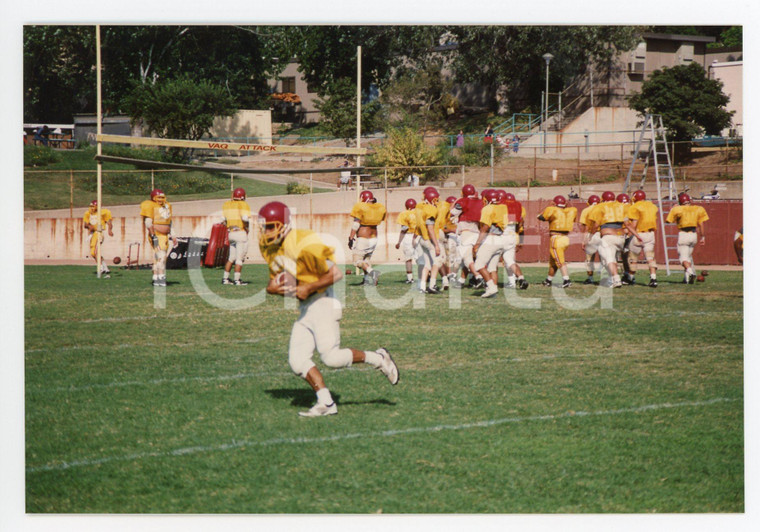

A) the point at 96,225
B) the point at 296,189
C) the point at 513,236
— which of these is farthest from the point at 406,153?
the point at 513,236

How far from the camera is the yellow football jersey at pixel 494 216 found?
13.0m

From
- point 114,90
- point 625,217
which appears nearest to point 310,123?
point 114,90

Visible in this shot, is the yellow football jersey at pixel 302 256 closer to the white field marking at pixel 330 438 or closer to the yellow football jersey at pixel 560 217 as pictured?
the white field marking at pixel 330 438

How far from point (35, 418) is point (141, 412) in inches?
32.2

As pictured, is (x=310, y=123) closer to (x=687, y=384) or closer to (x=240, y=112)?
(x=240, y=112)

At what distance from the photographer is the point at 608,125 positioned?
3095cm

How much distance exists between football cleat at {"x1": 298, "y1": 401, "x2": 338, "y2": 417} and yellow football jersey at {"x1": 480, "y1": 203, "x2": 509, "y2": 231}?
24.5 ft

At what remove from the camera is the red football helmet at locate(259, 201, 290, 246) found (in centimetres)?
590

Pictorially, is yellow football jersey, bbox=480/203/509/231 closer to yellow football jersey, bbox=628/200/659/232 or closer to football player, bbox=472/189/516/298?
football player, bbox=472/189/516/298

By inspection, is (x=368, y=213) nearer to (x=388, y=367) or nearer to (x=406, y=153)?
(x=388, y=367)

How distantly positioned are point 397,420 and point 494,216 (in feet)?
24.8

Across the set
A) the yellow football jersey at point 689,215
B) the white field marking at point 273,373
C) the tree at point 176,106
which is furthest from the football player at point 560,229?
the tree at point 176,106

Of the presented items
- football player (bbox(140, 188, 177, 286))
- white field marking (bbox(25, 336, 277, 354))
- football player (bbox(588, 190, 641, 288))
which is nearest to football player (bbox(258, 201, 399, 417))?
white field marking (bbox(25, 336, 277, 354))

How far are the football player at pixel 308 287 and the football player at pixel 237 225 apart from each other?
843 centimetres
